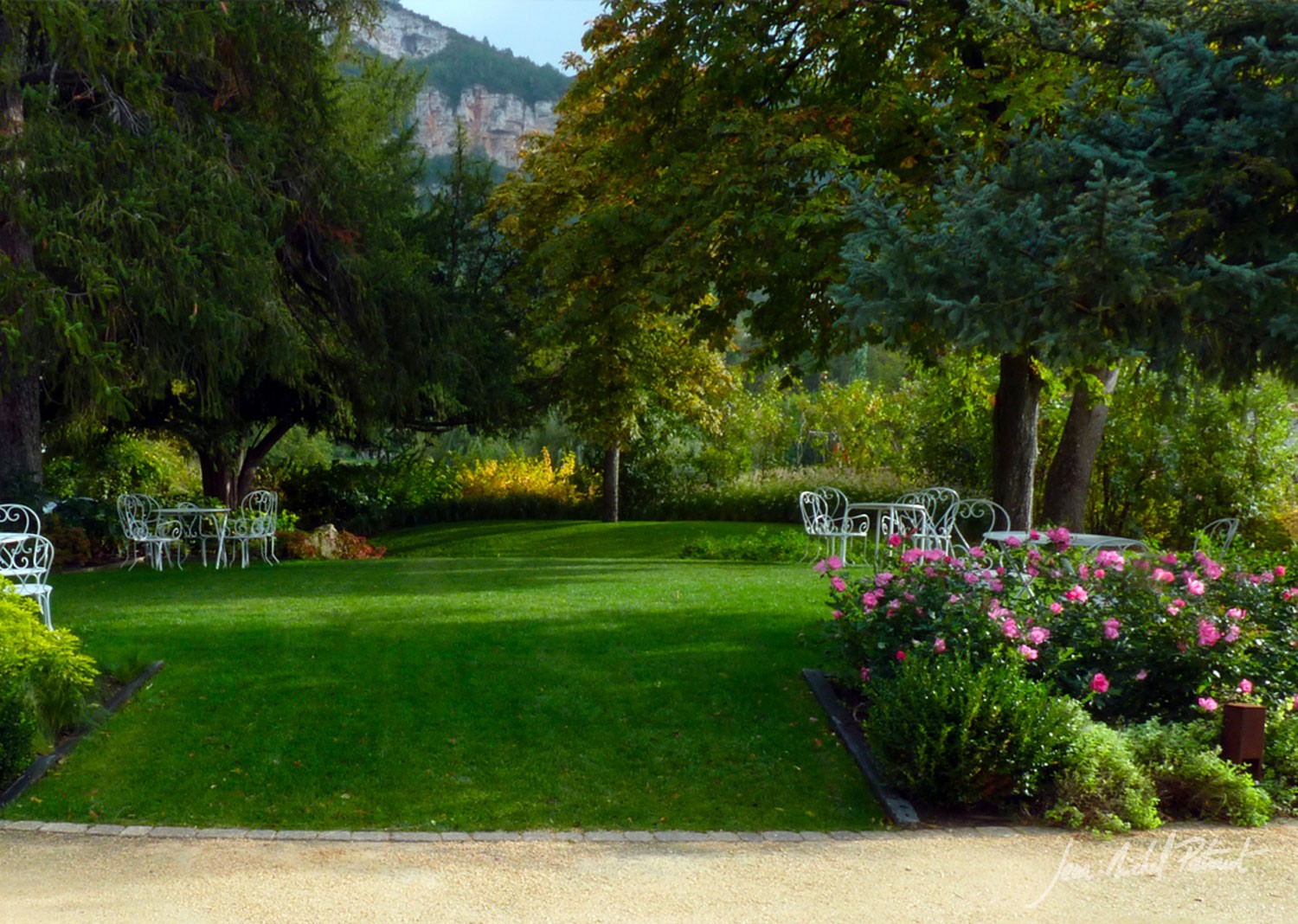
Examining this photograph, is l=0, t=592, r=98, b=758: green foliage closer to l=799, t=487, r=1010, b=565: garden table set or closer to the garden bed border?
the garden bed border

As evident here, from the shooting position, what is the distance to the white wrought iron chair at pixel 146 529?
12.4 meters

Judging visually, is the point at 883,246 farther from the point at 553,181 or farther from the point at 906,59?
the point at 553,181

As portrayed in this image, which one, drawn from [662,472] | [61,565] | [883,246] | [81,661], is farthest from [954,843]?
[662,472]

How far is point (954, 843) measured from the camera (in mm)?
4816

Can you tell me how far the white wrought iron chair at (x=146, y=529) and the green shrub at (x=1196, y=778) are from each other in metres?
10.4

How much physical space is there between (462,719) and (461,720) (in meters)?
0.01

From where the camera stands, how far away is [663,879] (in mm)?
4336

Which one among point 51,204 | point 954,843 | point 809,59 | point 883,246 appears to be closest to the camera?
point 954,843

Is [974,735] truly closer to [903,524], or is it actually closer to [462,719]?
[462,719]

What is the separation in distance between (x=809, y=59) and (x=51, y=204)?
27.9 ft

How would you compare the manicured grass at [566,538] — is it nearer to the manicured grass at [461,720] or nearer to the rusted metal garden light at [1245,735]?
the manicured grass at [461,720]

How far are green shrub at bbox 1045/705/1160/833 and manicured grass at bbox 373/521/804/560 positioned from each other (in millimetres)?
10914

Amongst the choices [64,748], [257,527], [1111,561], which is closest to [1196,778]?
[1111,561]

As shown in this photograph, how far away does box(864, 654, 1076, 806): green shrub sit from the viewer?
201 inches
